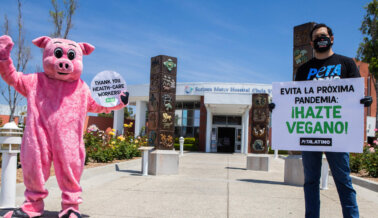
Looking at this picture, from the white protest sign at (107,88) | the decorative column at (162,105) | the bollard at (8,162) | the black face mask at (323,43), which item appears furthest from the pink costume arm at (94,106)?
the decorative column at (162,105)

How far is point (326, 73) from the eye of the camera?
3359 millimetres

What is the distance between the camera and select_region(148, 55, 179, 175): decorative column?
9281mm

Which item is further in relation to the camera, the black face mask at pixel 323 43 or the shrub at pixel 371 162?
the shrub at pixel 371 162

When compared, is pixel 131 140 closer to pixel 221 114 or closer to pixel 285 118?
pixel 285 118

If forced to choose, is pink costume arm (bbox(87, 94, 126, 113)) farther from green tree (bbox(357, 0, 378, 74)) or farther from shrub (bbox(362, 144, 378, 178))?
green tree (bbox(357, 0, 378, 74))

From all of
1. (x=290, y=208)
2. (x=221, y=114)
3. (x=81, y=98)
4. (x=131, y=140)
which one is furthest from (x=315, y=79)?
(x=221, y=114)

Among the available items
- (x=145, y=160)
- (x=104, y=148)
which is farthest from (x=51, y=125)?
(x=104, y=148)

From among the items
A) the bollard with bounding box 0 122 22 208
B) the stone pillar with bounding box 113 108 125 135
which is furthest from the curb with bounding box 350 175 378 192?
the stone pillar with bounding box 113 108 125 135

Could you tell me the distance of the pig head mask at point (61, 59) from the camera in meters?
3.77

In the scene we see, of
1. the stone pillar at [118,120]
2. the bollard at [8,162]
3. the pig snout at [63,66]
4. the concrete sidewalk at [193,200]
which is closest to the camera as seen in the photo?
the pig snout at [63,66]

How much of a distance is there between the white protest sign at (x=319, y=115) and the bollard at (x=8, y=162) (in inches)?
126

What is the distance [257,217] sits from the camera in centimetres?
419

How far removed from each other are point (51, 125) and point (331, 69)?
10.1 ft

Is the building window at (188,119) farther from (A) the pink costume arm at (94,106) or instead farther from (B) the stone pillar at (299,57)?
(A) the pink costume arm at (94,106)
